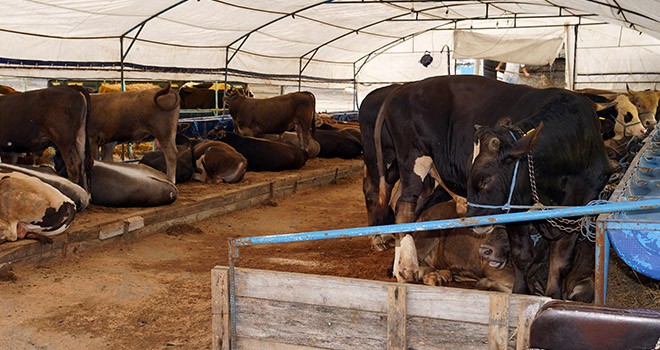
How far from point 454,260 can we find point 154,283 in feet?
9.32

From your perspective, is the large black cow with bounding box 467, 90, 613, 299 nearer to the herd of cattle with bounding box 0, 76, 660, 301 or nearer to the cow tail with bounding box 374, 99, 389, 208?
the herd of cattle with bounding box 0, 76, 660, 301

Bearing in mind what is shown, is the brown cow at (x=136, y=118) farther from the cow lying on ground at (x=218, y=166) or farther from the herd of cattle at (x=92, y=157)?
the cow lying on ground at (x=218, y=166)

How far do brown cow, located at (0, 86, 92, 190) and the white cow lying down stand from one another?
1429mm

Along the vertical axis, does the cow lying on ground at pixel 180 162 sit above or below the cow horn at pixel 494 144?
below

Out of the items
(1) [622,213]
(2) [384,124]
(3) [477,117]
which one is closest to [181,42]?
(2) [384,124]

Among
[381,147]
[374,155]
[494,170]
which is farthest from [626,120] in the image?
[494,170]

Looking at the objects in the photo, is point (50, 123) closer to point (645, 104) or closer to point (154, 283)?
point (154, 283)

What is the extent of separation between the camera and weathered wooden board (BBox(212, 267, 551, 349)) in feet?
10.0

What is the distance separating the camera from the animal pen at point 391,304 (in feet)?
10.0

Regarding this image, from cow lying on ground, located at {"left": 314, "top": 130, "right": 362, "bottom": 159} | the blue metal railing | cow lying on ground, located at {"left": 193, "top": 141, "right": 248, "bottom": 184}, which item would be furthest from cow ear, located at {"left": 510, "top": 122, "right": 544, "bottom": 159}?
cow lying on ground, located at {"left": 314, "top": 130, "right": 362, "bottom": 159}

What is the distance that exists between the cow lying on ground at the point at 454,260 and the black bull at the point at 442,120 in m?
0.33

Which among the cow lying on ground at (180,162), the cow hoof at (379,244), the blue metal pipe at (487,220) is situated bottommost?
the cow hoof at (379,244)

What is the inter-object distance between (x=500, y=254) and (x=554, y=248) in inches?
20.5

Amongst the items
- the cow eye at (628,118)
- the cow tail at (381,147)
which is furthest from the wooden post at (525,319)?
the cow eye at (628,118)
